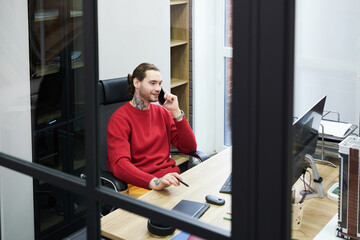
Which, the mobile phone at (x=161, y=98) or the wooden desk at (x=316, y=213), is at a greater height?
the mobile phone at (x=161, y=98)

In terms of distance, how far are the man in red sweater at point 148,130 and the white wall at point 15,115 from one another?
464 millimetres

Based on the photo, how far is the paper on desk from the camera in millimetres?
2453

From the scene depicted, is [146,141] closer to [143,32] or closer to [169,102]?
[169,102]

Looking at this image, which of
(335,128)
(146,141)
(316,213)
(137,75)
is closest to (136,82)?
(137,75)

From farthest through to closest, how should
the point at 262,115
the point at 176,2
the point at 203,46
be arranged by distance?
the point at 203,46 < the point at 176,2 < the point at 262,115

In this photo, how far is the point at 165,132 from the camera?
2.61m

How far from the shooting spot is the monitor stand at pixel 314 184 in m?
1.97

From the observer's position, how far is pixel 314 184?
6.84 ft

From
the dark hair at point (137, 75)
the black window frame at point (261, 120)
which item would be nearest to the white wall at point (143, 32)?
the dark hair at point (137, 75)

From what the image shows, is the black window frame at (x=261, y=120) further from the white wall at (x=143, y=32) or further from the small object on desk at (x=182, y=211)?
the white wall at (x=143, y=32)

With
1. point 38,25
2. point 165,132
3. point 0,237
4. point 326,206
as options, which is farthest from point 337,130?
point 0,237

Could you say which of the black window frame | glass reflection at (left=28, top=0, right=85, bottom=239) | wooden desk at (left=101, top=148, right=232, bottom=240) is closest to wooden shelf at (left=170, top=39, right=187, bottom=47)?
glass reflection at (left=28, top=0, right=85, bottom=239)

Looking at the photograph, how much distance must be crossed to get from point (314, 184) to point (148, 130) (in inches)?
31.4

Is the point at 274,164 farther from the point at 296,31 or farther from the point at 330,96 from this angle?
the point at 330,96
